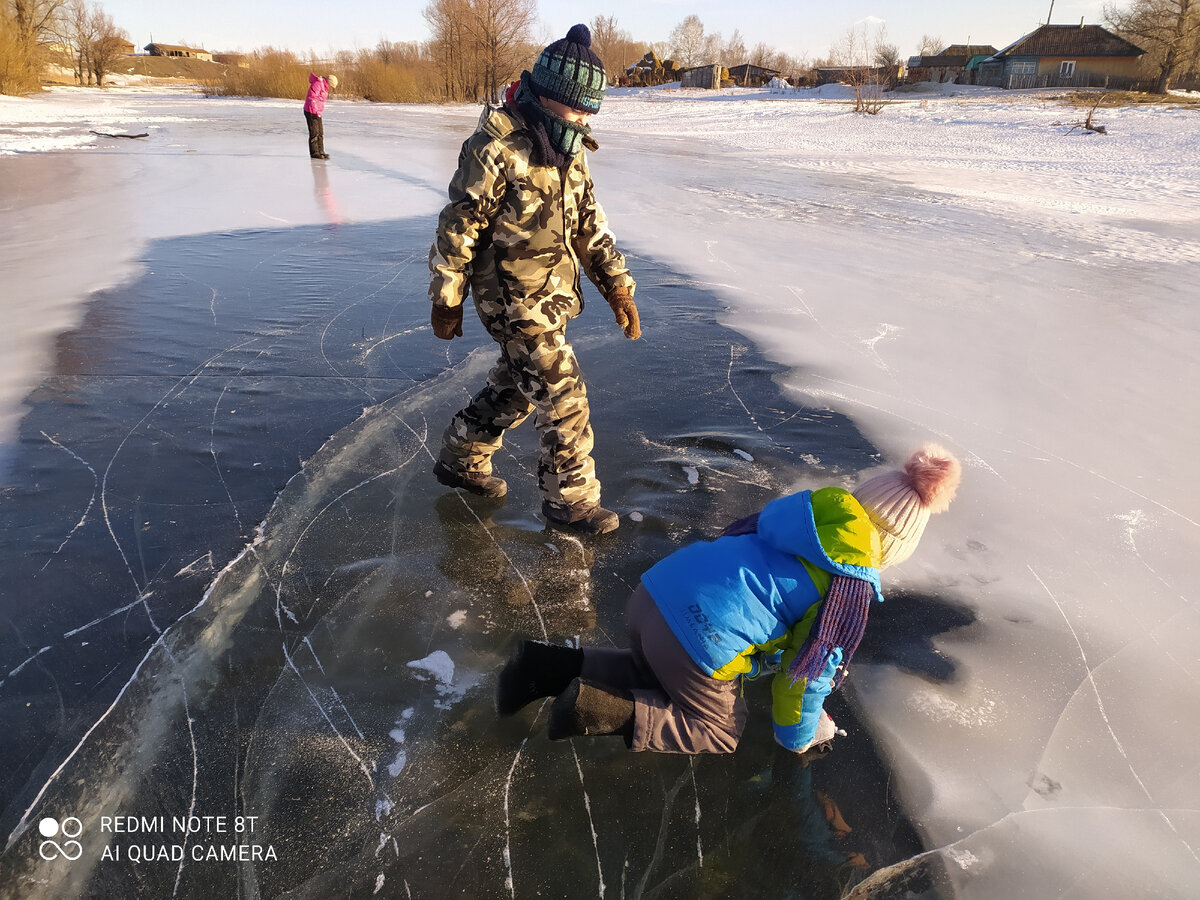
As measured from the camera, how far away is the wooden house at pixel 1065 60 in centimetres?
3822

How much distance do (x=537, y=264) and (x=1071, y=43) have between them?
51589 mm

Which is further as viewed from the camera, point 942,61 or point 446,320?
point 942,61

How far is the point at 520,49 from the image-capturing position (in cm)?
3906

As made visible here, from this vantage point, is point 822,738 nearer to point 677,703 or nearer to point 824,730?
point 824,730

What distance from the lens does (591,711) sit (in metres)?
1.75

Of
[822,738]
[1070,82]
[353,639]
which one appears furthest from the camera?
[1070,82]

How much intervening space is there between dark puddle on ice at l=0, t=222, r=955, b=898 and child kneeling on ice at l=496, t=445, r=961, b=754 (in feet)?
0.47

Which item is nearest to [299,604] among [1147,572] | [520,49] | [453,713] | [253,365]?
[453,713]

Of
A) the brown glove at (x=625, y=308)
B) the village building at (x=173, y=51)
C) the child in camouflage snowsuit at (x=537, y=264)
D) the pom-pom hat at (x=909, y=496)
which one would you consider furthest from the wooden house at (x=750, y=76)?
the village building at (x=173, y=51)

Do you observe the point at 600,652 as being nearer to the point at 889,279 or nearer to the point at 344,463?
the point at 344,463

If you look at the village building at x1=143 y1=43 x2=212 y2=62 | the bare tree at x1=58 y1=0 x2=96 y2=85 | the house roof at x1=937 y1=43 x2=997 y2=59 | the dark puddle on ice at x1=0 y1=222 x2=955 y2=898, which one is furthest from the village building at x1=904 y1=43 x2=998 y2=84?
the village building at x1=143 y1=43 x2=212 y2=62

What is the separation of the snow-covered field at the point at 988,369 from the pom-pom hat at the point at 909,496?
0.67m

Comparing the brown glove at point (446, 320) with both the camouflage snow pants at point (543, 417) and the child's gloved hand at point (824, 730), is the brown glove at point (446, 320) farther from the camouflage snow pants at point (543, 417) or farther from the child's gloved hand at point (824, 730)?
the child's gloved hand at point (824, 730)

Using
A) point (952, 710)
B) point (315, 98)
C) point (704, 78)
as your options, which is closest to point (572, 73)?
point (952, 710)
